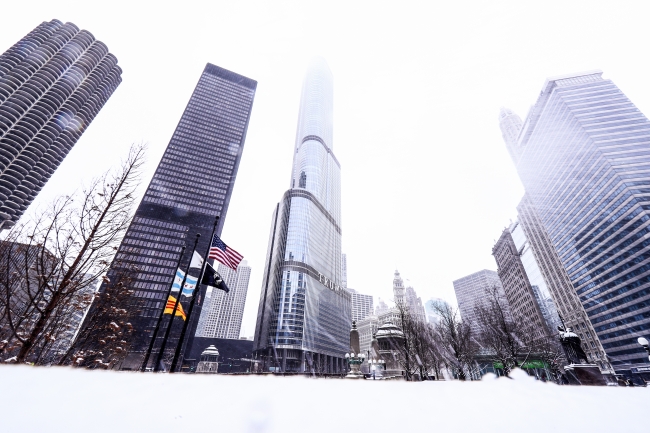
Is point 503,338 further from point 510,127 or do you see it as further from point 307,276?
point 510,127

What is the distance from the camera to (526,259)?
104688 mm

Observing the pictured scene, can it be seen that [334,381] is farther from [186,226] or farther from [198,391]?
[186,226]

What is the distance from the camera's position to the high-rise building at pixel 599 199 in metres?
66.2

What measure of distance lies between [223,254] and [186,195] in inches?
4093

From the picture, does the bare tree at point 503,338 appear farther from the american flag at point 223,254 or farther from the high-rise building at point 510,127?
the high-rise building at point 510,127

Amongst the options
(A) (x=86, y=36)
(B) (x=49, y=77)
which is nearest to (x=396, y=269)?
(B) (x=49, y=77)

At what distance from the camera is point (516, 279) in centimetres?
10344

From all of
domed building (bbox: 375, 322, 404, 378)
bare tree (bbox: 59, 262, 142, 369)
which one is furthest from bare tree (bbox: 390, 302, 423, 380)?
bare tree (bbox: 59, 262, 142, 369)

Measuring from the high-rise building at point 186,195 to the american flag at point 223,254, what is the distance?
71.8 m

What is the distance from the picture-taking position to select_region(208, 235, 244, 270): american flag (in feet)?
44.9

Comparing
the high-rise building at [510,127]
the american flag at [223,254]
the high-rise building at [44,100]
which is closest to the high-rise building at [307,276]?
the american flag at [223,254]

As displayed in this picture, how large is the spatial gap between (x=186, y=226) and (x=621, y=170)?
13774cm

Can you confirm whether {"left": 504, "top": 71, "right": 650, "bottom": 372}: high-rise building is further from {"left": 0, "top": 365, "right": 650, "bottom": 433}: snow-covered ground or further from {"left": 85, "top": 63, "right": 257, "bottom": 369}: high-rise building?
{"left": 85, "top": 63, "right": 257, "bottom": 369}: high-rise building

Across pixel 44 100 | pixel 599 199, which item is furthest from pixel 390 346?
pixel 44 100
